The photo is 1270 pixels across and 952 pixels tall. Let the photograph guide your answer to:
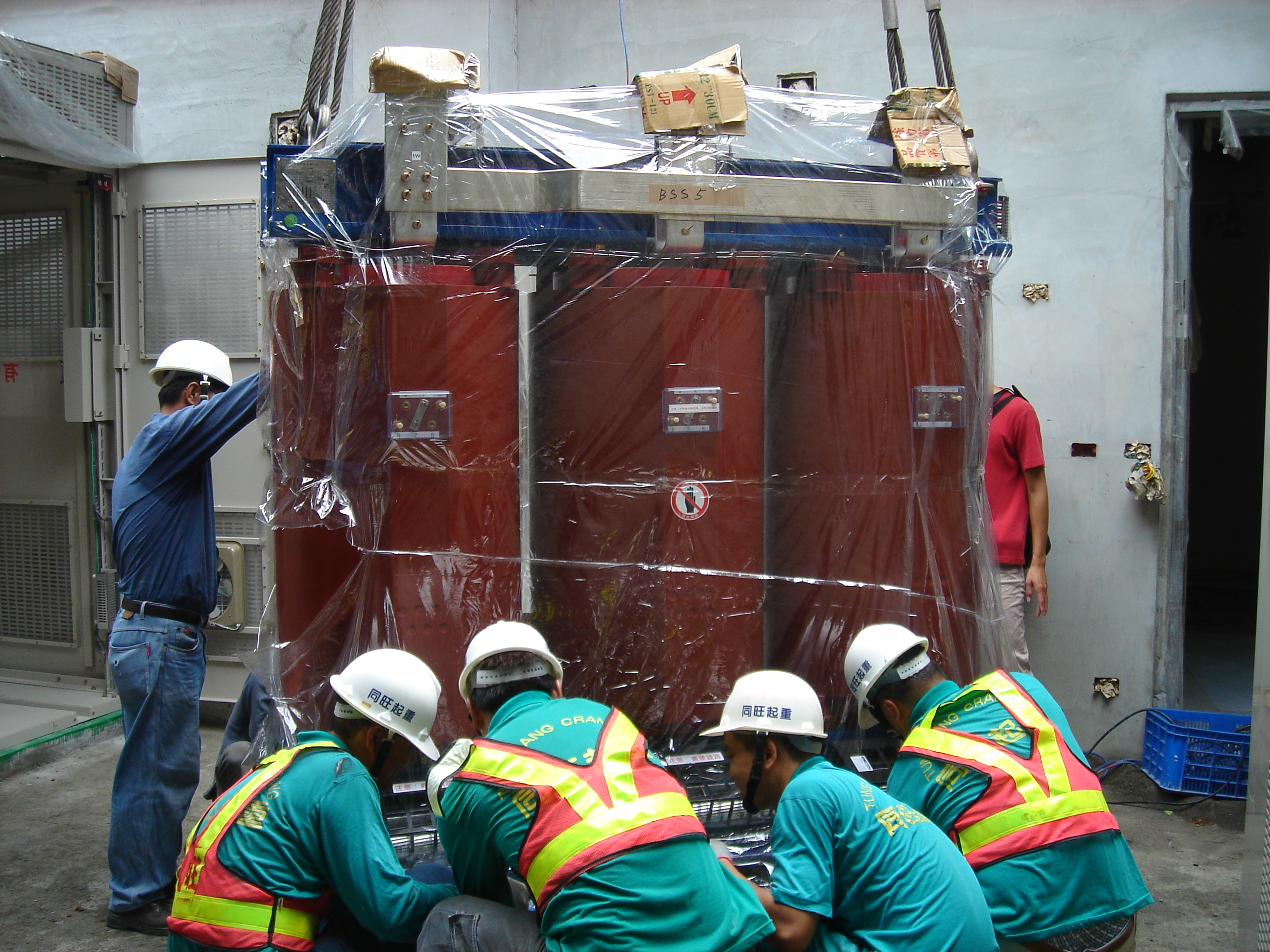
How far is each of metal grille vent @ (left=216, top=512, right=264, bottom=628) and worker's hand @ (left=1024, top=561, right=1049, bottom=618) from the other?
3.97 meters

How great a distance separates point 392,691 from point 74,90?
447cm

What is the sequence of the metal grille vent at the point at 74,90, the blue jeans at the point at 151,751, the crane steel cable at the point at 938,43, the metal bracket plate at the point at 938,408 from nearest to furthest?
the metal bracket plate at the point at 938,408, the crane steel cable at the point at 938,43, the blue jeans at the point at 151,751, the metal grille vent at the point at 74,90

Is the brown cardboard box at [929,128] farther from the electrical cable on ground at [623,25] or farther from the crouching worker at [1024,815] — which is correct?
the electrical cable on ground at [623,25]

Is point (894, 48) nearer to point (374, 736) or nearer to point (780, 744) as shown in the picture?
point (780, 744)

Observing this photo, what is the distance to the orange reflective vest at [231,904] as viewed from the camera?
2139 mm

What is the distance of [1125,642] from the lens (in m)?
5.15

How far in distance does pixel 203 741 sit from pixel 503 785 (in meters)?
4.04

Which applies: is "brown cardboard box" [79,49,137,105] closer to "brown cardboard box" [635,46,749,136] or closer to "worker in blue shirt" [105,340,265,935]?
"worker in blue shirt" [105,340,265,935]

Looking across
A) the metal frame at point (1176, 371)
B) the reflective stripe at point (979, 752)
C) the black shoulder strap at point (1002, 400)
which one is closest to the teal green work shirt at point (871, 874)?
the reflective stripe at point (979, 752)

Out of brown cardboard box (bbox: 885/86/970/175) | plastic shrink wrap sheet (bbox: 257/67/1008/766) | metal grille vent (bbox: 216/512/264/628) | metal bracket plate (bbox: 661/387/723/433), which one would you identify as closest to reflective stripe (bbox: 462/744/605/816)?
plastic shrink wrap sheet (bbox: 257/67/1008/766)

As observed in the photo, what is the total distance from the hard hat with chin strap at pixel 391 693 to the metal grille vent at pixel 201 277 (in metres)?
3.44

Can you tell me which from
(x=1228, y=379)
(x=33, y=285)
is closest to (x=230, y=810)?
(x=33, y=285)

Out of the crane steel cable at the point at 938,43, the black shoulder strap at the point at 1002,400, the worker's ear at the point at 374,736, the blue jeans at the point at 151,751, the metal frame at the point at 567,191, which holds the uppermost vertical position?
the crane steel cable at the point at 938,43

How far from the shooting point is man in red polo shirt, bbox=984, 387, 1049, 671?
4.84 meters
